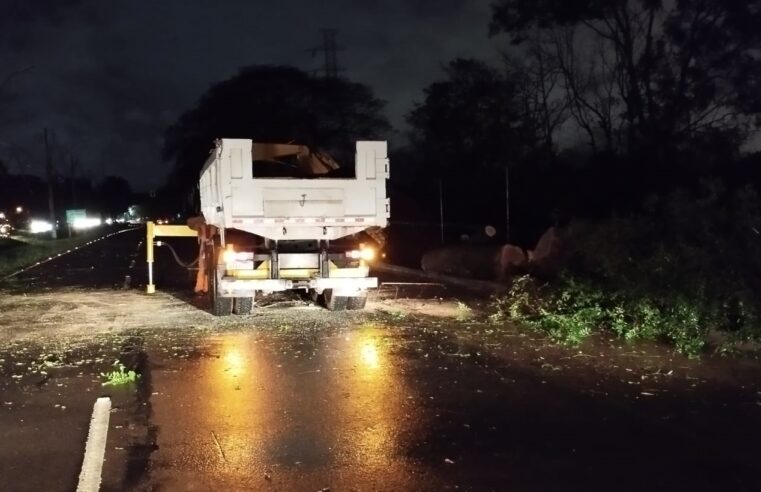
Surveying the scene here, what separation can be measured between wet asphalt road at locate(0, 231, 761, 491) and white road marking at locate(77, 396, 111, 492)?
0.08m

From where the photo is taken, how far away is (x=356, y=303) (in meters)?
14.1

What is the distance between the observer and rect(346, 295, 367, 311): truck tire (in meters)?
14.0

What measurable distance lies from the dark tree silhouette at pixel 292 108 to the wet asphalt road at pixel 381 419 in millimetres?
42149

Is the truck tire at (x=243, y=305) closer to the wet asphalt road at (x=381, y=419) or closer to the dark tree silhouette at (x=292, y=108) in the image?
the wet asphalt road at (x=381, y=419)

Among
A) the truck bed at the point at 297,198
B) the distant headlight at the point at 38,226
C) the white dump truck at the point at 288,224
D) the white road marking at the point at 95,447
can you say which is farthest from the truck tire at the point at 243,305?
the distant headlight at the point at 38,226

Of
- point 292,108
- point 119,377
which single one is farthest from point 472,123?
point 119,377

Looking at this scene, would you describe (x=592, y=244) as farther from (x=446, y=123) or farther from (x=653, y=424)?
(x=446, y=123)

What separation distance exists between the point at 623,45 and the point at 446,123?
9.82 meters

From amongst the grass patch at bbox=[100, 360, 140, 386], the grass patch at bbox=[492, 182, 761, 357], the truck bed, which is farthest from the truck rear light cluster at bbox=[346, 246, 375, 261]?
the grass patch at bbox=[100, 360, 140, 386]

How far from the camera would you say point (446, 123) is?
36250mm

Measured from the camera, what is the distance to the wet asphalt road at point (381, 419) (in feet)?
18.6

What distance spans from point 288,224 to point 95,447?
22.0 ft

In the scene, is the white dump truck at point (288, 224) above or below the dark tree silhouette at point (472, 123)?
below

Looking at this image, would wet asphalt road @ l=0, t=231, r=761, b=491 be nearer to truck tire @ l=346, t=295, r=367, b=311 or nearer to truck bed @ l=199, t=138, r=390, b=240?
truck bed @ l=199, t=138, r=390, b=240
